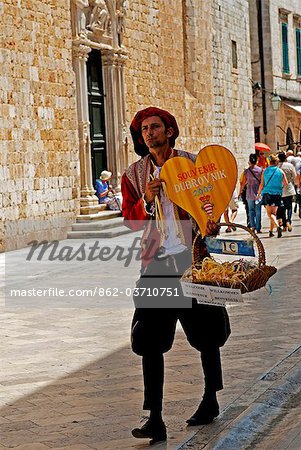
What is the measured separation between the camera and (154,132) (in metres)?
5.33

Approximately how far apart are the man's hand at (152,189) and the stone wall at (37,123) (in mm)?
10513

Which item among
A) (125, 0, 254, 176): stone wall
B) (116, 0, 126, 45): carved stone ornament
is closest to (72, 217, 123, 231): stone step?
(125, 0, 254, 176): stone wall

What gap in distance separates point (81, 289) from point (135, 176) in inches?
240

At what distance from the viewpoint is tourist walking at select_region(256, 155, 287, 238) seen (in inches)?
679

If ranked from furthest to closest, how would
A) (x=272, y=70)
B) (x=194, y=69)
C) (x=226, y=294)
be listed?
(x=272, y=70) → (x=194, y=69) → (x=226, y=294)

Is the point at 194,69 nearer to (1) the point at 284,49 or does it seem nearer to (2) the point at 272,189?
(2) the point at 272,189

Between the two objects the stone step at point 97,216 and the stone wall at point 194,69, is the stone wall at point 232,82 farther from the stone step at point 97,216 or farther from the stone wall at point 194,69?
the stone step at point 97,216

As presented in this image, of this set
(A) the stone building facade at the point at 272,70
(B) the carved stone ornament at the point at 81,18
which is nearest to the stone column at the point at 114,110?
(B) the carved stone ornament at the point at 81,18

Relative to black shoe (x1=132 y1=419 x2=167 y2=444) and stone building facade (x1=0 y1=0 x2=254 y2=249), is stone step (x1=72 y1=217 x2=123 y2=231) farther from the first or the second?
black shoe (x1=132 y1=419 x2=167 y2=444)

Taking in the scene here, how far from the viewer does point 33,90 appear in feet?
55.1

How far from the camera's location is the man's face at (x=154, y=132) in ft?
17.4

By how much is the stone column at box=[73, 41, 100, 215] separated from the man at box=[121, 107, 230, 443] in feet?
43.8

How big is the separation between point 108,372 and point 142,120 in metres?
2.14

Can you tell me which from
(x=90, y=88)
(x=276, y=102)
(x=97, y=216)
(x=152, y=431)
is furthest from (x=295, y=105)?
(x=152, y=431)
